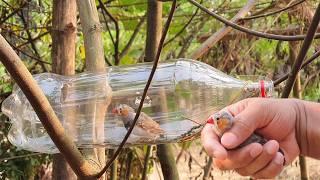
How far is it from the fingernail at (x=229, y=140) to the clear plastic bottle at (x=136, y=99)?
385mm

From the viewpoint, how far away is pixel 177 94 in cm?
115

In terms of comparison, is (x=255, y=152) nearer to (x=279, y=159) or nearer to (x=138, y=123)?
(x=279, y=159)

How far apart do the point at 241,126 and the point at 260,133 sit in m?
0.05

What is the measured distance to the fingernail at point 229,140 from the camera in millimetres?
584

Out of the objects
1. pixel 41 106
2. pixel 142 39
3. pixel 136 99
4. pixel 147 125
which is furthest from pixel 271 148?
pixel 142 39

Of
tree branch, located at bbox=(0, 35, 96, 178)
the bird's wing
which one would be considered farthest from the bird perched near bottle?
the bird's wing

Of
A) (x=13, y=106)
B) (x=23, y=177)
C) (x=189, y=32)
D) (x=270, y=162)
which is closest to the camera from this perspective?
(x=270, y=162)

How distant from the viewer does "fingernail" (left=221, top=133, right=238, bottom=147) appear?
0.58 meters

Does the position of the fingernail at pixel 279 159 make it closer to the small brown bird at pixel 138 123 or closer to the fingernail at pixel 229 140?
the fingernail at pixel 229 140

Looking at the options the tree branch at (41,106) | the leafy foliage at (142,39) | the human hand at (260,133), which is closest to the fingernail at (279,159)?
the human hand at (260,133)

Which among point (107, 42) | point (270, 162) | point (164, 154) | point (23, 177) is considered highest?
point (107, 42)

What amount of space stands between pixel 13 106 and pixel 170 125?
1.22ft

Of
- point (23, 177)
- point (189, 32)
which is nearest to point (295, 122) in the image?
point (23, 177)

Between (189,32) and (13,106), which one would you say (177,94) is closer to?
(13,106)
